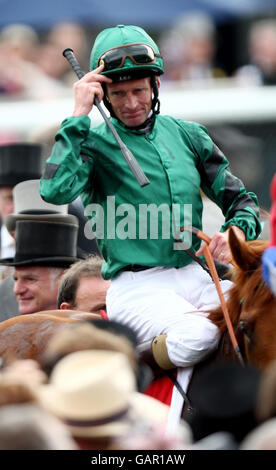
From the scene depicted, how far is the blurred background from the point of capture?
7535mm

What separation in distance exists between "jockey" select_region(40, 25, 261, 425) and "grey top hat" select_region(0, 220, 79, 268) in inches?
66.8

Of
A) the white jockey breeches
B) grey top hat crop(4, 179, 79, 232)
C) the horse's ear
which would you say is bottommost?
grey top hat crop(4, 179, 79, 232)

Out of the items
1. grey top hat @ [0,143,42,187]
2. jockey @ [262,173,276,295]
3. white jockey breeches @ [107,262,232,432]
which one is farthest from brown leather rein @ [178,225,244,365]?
grey top hat @ [0,143,42,187]

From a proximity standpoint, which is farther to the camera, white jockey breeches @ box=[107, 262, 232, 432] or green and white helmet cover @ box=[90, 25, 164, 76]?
green and white helmet cover @ box=[90, 25, 164, 76]

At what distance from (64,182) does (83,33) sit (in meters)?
4.99

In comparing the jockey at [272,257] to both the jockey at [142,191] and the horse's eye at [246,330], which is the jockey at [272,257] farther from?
Result: the jockey at [142,191]

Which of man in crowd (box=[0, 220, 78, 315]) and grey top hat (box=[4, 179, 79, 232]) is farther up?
grey top hat (box=[4, 179, 79, 232])

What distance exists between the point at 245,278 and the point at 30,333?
1126 mm

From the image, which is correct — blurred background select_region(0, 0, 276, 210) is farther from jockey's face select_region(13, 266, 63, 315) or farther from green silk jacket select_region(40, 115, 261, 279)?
green silk jacket select_region(40, 115, 261, 279)

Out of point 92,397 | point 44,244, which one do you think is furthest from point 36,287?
point 92,397

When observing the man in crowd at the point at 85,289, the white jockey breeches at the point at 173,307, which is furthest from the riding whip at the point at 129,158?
Answer: the man in crowd at the point at 85,289

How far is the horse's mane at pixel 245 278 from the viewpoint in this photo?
398 centimetres

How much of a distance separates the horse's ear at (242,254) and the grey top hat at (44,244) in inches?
96.4

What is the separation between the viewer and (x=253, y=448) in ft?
9.00
